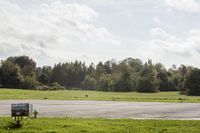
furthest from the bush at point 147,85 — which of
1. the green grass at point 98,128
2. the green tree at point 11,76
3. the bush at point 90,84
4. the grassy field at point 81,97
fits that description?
the green grass at point 98,128

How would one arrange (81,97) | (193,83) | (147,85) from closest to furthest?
(81,97)
(193,83)
(147,85)

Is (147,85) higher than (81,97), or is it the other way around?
(147,85)

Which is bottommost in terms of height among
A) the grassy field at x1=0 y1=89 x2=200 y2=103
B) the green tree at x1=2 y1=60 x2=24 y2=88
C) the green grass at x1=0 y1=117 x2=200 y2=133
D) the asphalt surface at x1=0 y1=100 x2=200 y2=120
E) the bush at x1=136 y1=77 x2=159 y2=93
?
the green grass at x1=0 y1=117 x2=200 y2=133

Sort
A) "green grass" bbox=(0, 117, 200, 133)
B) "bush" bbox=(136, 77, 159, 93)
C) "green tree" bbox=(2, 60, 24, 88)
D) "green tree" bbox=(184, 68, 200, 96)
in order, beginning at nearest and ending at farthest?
"green grass" bbox=(0, 117, 200, 133)
"green tree" bbox=(184, 68, 200, 96)
"bush" bbox=(136, 77, 159, 93)
"green tree" bbox=(2, 60, 24, 88)

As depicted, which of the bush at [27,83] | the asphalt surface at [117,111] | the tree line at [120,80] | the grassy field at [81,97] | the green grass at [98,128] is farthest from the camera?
the bush at [27,83]

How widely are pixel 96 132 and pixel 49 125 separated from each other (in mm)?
3152

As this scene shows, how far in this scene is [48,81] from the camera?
179500 millimetres

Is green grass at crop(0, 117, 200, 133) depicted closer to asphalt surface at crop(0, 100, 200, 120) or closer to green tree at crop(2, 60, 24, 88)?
asphalt surface at crop(0, 100, 200, 120)

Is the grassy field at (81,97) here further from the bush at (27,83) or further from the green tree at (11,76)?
the bush at (27,83)

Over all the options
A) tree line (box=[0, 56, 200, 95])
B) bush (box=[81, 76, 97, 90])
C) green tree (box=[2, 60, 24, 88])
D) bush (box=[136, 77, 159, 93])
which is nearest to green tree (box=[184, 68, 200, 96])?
tree line (box=[0, 56, 200, 95])

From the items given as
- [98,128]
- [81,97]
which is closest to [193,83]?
[81,97]

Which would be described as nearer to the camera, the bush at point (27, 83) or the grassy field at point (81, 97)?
the grassy field at point (81, 97)

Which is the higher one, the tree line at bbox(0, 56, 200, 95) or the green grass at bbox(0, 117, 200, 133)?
the tree line at bbox(0, 56, 200, 95)

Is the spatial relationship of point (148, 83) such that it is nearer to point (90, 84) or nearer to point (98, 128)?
point (90, 84)
